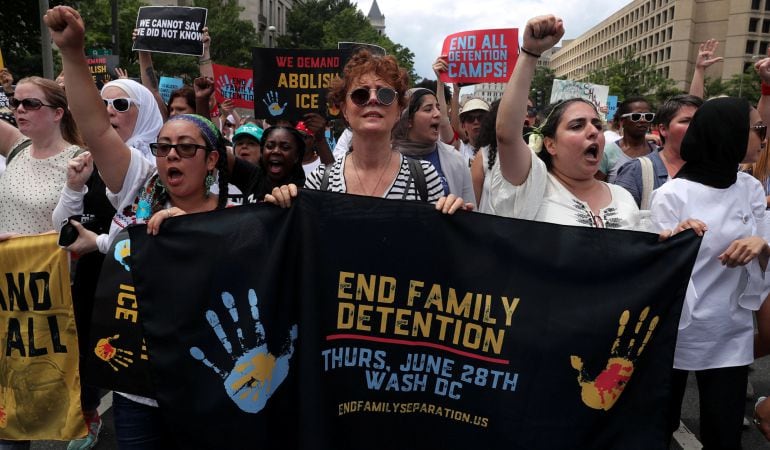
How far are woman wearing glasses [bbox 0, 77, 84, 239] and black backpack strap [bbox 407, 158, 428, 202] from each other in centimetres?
191

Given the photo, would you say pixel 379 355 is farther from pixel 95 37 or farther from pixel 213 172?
pixel 95 37

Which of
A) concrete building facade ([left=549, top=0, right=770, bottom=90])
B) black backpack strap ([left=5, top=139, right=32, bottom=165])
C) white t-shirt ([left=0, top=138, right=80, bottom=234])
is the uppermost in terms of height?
concrete building facade ([left=549, top=0, right=770, bottom=90])

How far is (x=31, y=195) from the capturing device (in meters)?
3.13

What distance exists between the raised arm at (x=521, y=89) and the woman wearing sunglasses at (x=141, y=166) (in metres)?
1.25

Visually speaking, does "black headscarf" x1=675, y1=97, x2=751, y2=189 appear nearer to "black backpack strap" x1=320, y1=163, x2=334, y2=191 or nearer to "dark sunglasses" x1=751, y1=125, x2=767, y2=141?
"dark sunglasses" x1=751, y1=125, x2=767, y2=141

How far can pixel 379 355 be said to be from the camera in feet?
7.35

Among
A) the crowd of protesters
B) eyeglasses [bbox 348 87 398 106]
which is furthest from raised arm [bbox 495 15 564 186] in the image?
eyeglasses [bbox 348 87 398 106]

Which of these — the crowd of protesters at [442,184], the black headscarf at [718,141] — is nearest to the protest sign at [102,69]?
the crowd of protesters at [442,184]

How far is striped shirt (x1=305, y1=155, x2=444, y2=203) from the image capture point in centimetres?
257

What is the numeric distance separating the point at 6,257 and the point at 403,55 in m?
52.9

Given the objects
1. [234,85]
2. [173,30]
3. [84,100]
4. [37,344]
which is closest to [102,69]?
[234,85]

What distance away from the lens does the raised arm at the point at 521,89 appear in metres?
2.31

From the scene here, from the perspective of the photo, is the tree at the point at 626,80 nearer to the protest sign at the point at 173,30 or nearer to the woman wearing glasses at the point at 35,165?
the protest sign at the point at 173,30

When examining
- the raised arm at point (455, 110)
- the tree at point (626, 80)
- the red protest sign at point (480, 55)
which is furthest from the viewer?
the tree at point (626, 80)
